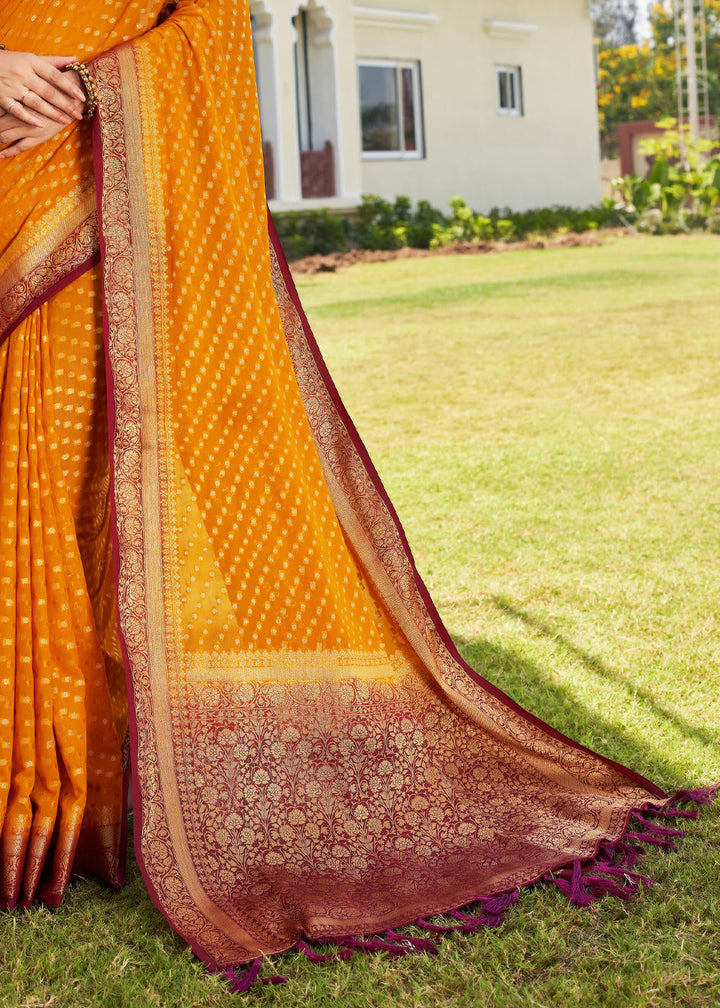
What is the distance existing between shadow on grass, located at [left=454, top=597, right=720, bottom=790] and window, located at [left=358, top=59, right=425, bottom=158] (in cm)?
1381

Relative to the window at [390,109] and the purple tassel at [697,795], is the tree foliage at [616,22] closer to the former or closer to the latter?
the window at [390,109]

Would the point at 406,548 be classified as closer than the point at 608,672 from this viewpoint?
Yes

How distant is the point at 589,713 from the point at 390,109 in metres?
14.7

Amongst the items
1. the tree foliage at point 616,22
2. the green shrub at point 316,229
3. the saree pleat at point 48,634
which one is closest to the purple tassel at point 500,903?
the saree pleat at point 48,634

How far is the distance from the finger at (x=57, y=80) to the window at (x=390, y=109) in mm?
14419

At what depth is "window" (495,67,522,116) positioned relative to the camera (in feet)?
57.5

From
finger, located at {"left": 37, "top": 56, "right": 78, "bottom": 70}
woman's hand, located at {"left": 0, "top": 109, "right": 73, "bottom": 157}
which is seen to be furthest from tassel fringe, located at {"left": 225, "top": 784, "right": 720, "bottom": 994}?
finger, located at {"left": 37, "top": 56, "right": 78, "bottom": 70}

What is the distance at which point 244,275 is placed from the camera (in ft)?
6.47

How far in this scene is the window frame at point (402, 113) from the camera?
15.7 metres

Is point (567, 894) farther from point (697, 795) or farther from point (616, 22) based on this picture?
point (616, 22)

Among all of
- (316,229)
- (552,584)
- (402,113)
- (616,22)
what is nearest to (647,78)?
(616,22)

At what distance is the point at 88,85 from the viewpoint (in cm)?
186

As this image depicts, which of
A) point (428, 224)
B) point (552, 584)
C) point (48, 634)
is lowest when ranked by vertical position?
point (552, 584)

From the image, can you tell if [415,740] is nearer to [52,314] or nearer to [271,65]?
[52,314]
